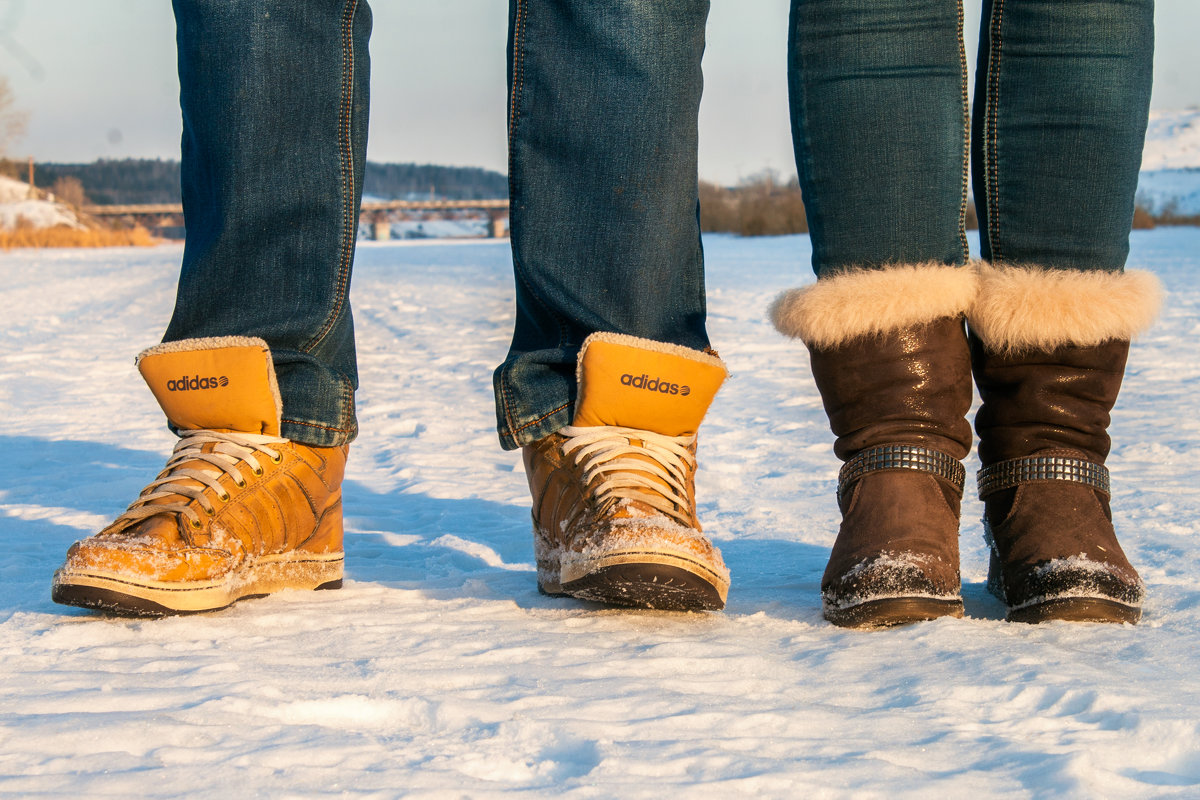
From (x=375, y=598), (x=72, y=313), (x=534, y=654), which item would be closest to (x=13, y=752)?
(x=534, y=654)

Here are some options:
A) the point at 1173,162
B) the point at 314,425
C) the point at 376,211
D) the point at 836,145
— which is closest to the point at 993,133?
the point at 836,145

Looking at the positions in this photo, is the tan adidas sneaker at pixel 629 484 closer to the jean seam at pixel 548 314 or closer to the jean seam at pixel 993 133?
the jean seam at pixel 548 314

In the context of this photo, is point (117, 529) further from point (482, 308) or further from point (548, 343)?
point (482, 308)

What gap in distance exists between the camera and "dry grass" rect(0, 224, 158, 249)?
19.0 m

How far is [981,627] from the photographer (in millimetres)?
1063

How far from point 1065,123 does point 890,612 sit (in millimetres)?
597

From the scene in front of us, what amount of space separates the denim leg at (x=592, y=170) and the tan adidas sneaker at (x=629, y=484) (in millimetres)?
47

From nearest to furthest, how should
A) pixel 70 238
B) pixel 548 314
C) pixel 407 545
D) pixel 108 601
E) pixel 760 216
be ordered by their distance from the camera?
pixel 108 601 → pixel 548 314 → pixel 407 545 → pixel 760 216 → pixel 70 238

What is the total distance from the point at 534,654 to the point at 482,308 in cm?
545

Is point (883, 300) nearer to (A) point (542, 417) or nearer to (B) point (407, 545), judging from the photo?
(A) point (542, 417)

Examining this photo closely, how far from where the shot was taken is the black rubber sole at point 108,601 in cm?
106

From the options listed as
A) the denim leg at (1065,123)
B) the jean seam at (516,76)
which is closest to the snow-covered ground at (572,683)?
the denim leg at (1065,123)

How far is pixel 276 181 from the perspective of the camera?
4.16 feet

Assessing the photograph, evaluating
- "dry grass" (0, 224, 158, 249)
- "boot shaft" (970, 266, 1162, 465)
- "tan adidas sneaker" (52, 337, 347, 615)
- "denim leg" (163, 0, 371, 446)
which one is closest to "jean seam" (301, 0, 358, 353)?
"denim leg" (163, 0, 371, 446)
